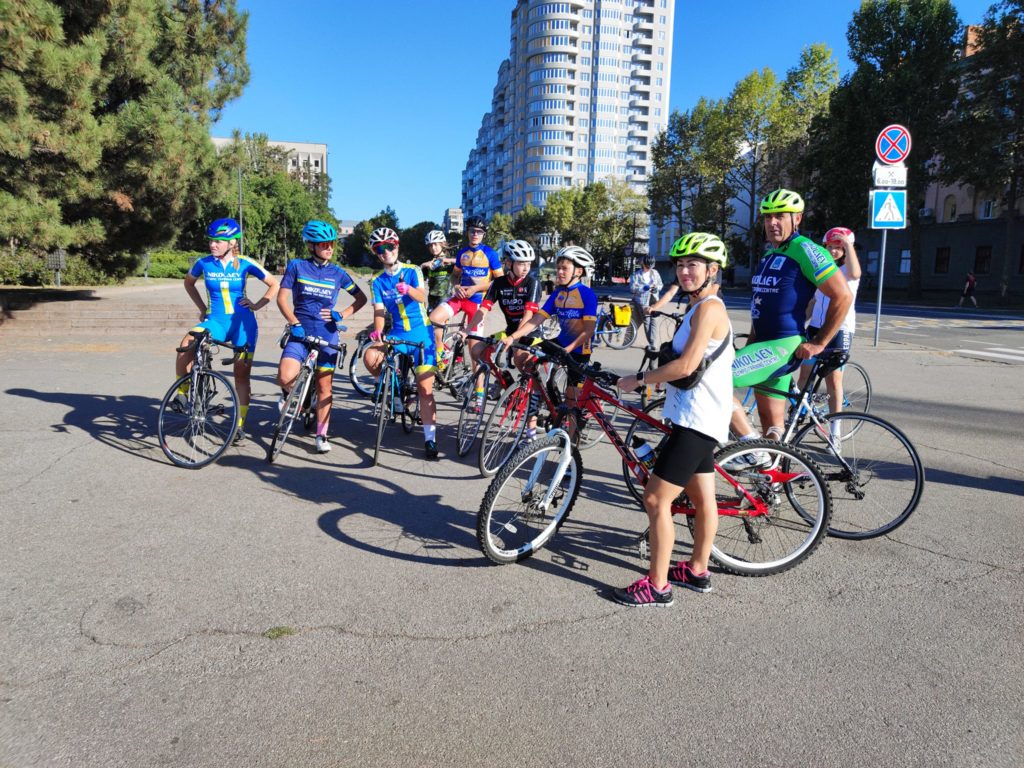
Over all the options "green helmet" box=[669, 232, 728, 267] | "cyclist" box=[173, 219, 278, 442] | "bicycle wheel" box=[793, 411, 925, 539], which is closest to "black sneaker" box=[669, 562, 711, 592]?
"bicycle wheel" box=[793, 411, 925, 539]

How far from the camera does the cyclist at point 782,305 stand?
171 inches

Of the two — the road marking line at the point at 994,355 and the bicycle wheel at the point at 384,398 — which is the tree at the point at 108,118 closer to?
the bicycle wheel at the point at 384,398

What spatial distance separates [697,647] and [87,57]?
15.0 metres

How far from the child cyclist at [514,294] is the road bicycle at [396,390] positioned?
27.1 inches

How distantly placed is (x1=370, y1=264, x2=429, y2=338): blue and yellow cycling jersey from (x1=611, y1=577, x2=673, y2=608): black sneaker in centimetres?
374

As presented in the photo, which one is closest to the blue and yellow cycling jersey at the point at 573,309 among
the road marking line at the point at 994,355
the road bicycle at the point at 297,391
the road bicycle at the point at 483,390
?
the road bicycle at the point at 483,390

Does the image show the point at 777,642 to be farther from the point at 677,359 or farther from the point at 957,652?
the point at 677,359

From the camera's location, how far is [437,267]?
391 inches

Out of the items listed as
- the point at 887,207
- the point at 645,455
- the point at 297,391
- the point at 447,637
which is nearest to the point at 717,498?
the point at 645,455

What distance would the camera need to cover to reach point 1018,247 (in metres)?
40.2

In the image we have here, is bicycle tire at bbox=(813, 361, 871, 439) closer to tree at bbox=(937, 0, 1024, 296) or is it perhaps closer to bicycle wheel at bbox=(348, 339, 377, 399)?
bicycle wheel at bbox=(348, 339, 377, 399)

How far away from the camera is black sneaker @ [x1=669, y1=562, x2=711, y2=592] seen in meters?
3.66

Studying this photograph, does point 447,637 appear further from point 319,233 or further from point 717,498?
point 319,233

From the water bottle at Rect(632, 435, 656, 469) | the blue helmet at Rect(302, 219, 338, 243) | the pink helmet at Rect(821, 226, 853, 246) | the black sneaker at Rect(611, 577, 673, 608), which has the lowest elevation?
the black sneaker at Rect(611, 577, 673, 608)
